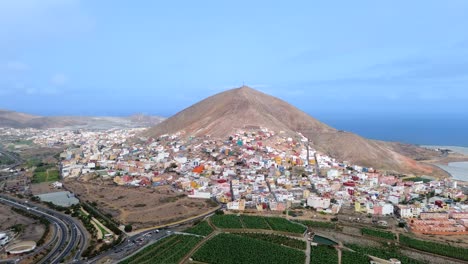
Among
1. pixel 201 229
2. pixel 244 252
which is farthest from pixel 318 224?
pixel 201 229

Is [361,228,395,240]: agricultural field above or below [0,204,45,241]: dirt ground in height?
above

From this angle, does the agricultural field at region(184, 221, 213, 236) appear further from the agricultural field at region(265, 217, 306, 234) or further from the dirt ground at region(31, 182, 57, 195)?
the dirt ground at region(31, 182, 57, 195)

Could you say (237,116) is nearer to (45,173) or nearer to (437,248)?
(45,173)

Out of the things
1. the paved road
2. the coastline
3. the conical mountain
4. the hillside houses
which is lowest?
the paved road

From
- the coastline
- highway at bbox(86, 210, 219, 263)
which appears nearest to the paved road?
highway at bbox(86, 210, 219, 263)

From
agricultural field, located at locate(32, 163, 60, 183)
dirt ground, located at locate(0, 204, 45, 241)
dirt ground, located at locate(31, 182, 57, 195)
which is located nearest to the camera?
dirt ground, located at locate(0, 204, 45, 241)

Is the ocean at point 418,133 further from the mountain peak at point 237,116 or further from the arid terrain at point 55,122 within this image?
the arid terrain at point 55,122
